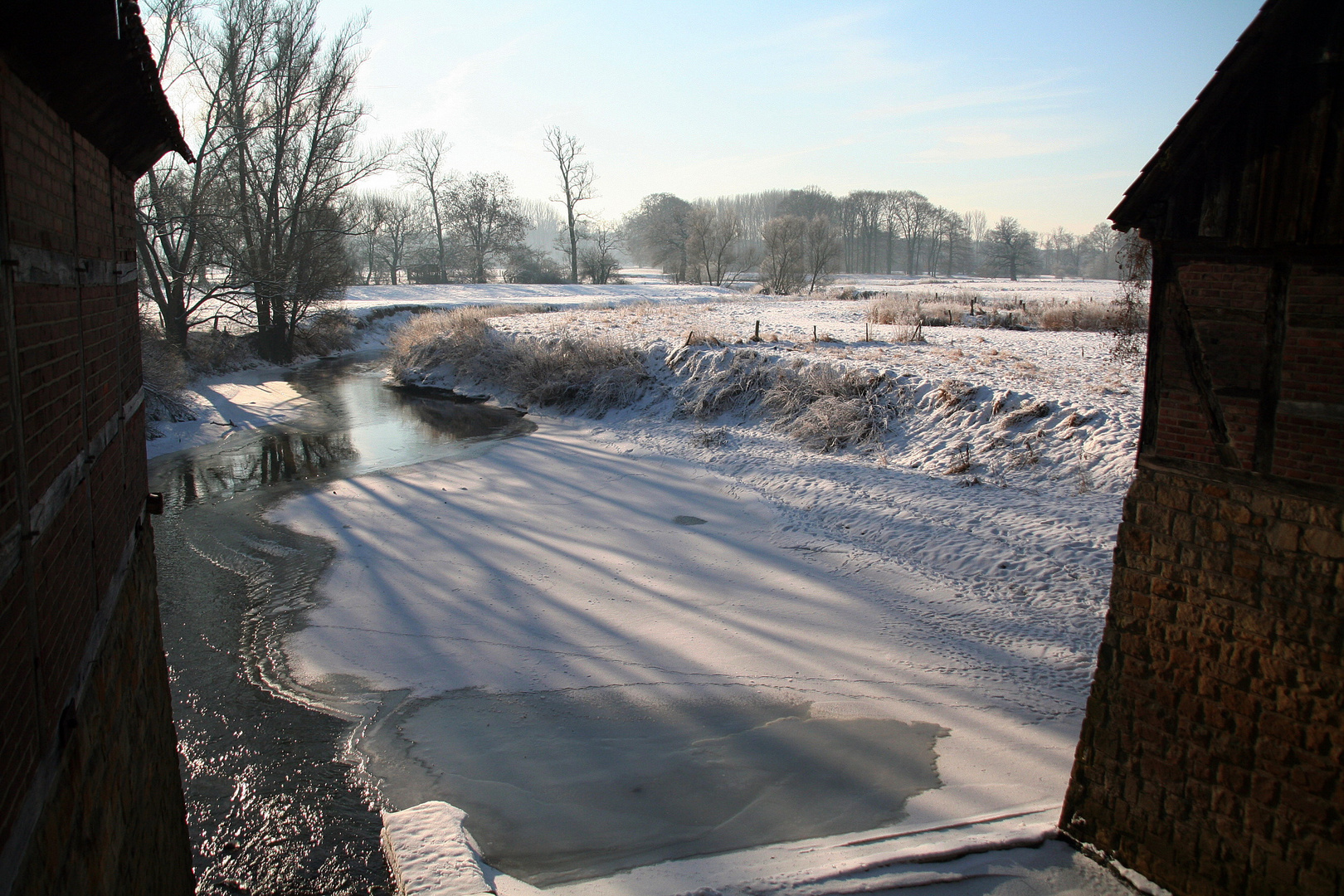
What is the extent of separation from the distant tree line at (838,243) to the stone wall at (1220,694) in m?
55.3

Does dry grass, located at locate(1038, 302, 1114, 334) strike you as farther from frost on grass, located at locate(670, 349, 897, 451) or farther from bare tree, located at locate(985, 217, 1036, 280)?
bare tree, located at locate(985, 217, 1036, 280)

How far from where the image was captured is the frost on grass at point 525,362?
23953mm

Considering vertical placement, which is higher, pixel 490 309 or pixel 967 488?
pixel 490 309

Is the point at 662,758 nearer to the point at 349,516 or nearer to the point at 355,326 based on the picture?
the point at 349,516

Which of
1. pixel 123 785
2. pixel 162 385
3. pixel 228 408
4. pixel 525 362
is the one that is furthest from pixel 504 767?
pixel 228 408

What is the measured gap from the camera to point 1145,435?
5.80m

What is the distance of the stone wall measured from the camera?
16.0 ft

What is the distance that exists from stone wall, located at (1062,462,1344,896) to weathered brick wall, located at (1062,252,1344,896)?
0.01 meters

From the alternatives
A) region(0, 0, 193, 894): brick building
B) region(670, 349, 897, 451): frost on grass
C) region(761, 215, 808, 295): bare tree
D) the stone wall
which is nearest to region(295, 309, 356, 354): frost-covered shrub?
region(670, 349, 897, 451): frost on grass

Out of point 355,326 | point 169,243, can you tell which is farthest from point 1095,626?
point 355,326

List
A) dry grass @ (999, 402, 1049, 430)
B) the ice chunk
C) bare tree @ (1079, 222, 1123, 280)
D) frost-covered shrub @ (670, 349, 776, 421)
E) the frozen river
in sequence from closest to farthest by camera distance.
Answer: the ice chunk, the frozen river, dry grass @ (999, 402, 1049, 430), frost-covered shrub @ (670, 349, 776, 421), bare tree @ (1079, 222, 1123, 280)

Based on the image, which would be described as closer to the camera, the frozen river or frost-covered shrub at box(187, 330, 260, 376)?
the frozen river

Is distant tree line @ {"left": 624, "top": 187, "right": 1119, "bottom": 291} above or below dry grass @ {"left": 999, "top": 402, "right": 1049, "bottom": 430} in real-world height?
above

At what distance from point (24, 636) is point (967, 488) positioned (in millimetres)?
13282
